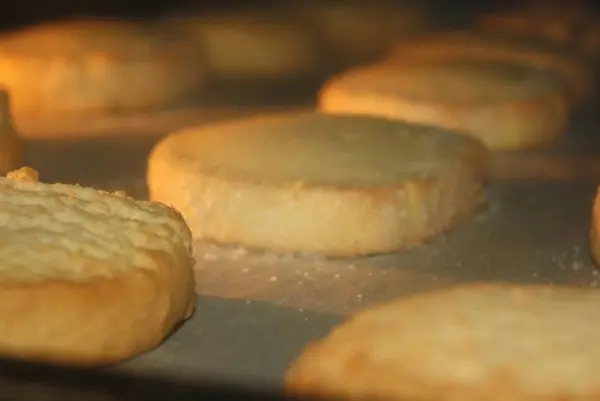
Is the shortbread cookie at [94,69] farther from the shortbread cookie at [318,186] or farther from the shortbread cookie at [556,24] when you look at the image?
the shortbread cookie at [556,24]

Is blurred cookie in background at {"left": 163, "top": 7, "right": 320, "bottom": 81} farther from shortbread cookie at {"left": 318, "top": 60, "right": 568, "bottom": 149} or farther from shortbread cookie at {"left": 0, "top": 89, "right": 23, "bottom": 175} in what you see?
shortbread cookie at {"left": 0, "top": 89, "right": 23, "bottom": 175}

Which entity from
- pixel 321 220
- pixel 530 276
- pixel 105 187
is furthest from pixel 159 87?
pixel 530 276

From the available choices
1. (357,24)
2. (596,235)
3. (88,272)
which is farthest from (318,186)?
(357,24)

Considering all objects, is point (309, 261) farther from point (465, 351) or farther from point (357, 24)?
point (357, 24)

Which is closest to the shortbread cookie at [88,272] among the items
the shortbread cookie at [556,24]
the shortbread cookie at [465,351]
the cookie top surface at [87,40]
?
the shortbread cookie at [465,351]

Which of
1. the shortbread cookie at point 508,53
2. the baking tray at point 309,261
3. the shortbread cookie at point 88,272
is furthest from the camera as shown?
the shortbread cookie at point 508,53

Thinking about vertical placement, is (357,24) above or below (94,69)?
above
